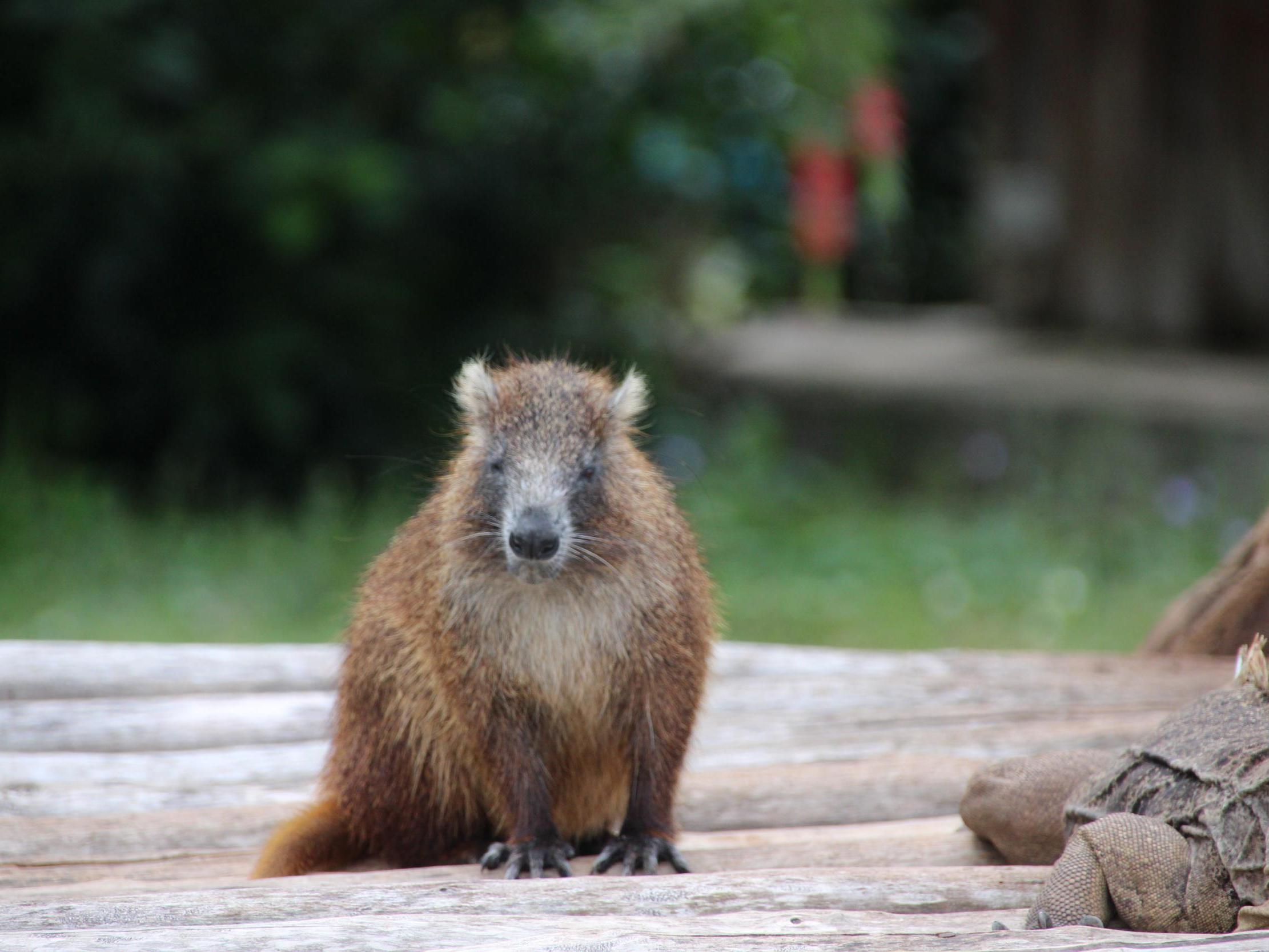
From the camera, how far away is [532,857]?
134 inches

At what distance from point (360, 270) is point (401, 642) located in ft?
17.0

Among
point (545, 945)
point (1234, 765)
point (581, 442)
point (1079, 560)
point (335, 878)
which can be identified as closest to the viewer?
point (545, 945)

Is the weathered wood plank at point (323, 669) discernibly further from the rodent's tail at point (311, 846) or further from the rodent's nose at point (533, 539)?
the rodent's nose at point (533, 539)

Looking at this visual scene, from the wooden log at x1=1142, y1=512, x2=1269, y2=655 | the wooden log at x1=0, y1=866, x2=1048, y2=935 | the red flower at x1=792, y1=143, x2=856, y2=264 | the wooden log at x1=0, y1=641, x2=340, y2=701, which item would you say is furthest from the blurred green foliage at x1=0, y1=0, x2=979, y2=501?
the wooden log at x1=0, y1=866, x2=1048, y2=935

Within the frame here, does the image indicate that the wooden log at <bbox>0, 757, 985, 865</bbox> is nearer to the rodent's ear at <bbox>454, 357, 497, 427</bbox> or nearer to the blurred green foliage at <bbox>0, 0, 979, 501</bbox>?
the rodent's ear at <bbox>454, 357, 497, 427</bbox>

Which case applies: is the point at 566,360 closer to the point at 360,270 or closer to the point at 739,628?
the point at 739,628

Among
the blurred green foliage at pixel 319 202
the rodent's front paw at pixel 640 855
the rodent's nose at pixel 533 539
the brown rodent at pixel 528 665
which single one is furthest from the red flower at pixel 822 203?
the rodent's front paw at pixel 640 855

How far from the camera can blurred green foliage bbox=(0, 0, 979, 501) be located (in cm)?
774

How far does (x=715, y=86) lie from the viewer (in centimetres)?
862

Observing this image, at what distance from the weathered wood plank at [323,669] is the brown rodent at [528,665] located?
3.81 ft

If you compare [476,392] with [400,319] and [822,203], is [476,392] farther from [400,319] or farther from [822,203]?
[822,203]

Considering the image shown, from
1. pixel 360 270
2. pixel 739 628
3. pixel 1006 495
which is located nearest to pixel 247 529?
pixel 360 270

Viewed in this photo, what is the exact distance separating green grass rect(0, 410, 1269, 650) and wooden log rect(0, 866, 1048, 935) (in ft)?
12.7

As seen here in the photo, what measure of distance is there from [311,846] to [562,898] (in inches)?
34.0
